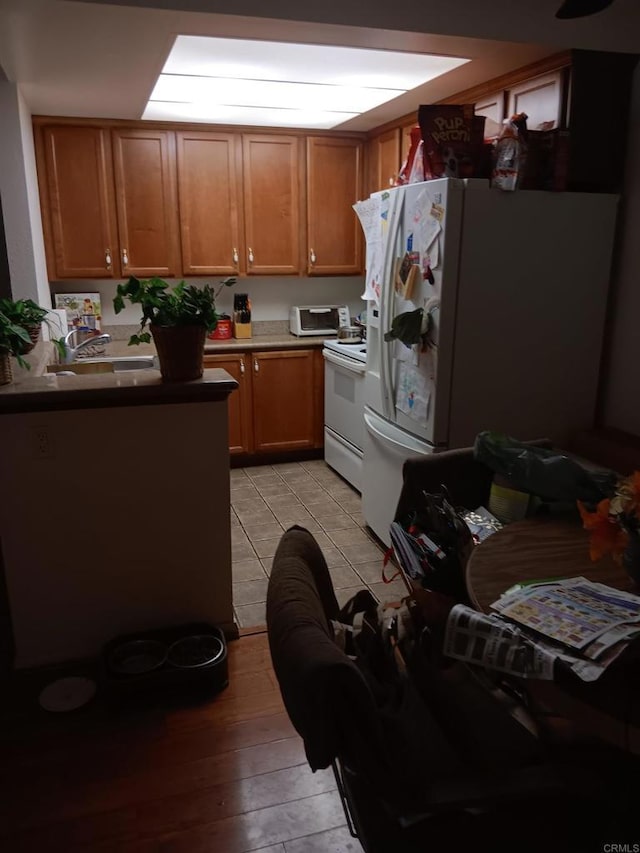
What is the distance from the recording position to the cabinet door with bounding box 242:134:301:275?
4.48m

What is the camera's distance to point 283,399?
15.3 ft

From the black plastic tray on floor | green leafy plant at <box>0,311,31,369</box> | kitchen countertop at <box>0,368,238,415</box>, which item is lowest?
the black plastic tray on floor

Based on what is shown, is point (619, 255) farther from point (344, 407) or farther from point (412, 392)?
point (344, 407)

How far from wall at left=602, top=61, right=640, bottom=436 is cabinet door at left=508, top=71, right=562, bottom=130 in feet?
1.01

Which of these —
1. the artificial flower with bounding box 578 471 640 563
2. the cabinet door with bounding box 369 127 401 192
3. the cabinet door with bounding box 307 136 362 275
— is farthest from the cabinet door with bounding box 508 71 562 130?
the artificial flower with bounding box 578 471 640 563

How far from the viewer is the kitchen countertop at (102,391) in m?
2.15

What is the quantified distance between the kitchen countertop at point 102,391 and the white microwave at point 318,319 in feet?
Result: 8.21

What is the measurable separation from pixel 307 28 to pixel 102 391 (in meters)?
1.51

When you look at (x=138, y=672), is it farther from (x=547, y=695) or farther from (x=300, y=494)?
(x=300, y=494)

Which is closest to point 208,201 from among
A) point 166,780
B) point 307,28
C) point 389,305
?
point 389,305

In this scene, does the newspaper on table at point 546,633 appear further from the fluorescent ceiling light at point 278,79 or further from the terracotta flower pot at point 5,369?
the fluorescent ceiling light at point 278,79

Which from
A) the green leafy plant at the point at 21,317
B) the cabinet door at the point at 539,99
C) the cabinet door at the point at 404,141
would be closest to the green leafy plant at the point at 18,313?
the green leafy plant at the point at 21,317

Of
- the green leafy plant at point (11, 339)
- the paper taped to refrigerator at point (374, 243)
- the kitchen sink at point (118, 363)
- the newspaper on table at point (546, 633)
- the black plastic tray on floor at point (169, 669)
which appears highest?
the paper taped to refrigerator at point (374, 243)

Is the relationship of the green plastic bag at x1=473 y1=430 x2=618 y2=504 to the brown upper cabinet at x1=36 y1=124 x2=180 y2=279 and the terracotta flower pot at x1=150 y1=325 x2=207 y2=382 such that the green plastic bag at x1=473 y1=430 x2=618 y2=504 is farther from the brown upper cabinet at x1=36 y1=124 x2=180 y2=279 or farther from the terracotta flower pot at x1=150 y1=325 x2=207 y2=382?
the brown upper cabinet at x1=36 y1=124 x2=180 y2=279
